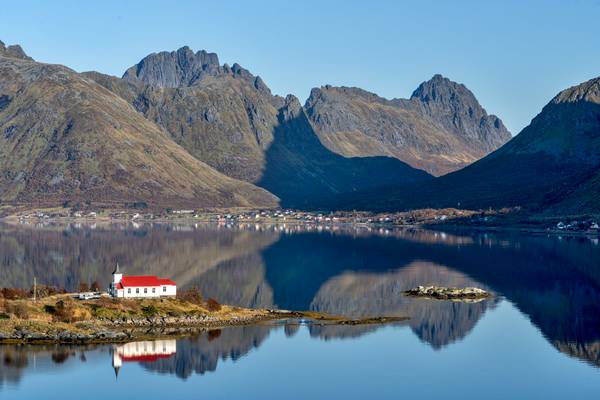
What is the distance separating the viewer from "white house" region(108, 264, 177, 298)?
100375 millimetres

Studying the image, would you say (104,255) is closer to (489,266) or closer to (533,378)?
(489,266)

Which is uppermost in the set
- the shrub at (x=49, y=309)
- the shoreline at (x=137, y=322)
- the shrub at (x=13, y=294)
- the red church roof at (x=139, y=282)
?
the red church roof at (x=139, y=282)

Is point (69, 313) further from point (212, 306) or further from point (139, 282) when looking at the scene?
point (212, 306)

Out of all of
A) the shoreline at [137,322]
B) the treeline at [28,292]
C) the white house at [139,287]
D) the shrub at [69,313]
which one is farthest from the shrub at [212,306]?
the shrub at [69,313]

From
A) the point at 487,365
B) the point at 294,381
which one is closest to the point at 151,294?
the point at 294,381

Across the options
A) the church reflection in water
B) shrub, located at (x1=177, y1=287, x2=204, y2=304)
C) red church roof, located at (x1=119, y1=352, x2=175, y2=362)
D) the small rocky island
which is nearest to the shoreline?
the church reflection in water

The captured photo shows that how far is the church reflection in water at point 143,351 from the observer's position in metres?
82.2

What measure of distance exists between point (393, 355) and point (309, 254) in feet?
344

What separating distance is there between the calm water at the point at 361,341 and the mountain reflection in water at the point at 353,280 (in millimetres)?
283

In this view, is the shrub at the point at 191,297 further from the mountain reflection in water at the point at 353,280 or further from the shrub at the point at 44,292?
the shrub at the point at 44,292

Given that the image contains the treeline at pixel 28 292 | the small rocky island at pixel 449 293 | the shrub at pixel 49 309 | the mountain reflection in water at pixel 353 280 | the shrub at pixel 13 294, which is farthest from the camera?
the small rocky island at pixel 449 293

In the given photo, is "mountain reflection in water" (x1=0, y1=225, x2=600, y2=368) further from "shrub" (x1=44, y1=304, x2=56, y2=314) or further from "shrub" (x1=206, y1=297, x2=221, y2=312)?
"shrub" (x1=44, y1=304, x2=56, y2=314)

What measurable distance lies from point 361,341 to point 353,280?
52.1 meters

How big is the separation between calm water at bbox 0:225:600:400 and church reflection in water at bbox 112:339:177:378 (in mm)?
167
